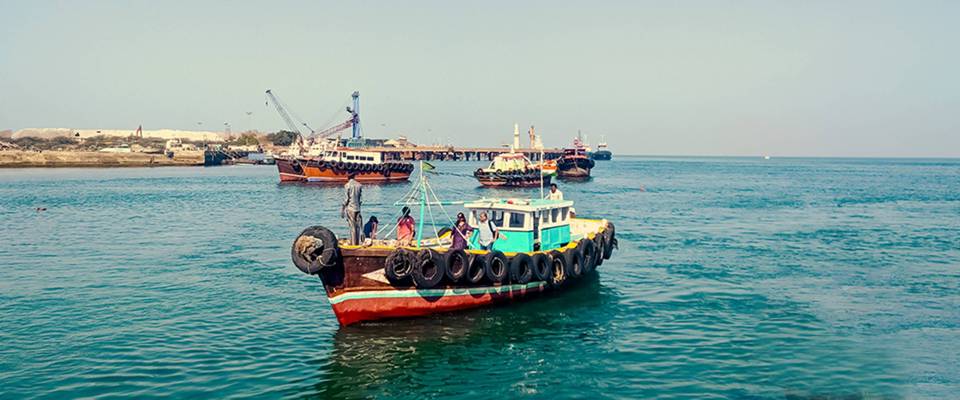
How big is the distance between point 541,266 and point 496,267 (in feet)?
6.57

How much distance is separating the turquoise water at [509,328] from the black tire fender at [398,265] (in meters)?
1.59

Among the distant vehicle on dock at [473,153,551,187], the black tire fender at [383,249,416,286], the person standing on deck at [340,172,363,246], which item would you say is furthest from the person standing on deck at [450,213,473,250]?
the distant vehicle on dock at [473,153,551,187]

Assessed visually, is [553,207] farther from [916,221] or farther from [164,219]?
[916,221]

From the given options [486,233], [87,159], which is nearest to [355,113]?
[87,159]

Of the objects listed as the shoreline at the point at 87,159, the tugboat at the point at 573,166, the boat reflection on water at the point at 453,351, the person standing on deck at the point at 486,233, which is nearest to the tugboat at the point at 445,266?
the person standing on deck at the point at 486,233

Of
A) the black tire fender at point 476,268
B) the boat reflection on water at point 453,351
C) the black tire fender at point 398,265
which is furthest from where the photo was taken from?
the black tire fender at point 476,268

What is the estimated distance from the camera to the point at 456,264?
766 inches

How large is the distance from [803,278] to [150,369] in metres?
24.1

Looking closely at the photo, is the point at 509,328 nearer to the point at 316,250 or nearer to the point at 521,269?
the point at 521,269

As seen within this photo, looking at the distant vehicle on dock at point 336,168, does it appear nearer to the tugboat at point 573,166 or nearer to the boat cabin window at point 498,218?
the tugboat at point 573,166

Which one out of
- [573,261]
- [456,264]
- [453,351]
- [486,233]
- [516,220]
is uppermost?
[516,220]

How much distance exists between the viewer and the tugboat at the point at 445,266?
18.3 metres

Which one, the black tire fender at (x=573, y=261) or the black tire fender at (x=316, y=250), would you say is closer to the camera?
the black tire fender at (x=316, y=250)

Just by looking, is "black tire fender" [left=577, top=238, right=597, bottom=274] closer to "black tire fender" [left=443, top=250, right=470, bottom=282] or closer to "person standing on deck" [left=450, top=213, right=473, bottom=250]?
"person standing on deck" [left=450, top=213, right=473, bottom=250]
